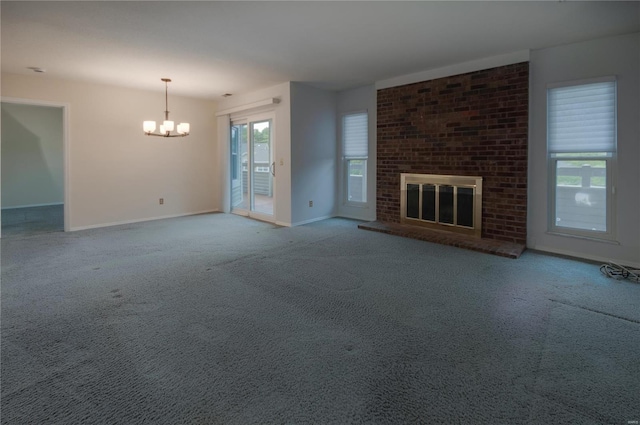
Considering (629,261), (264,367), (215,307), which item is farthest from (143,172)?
(629,261)

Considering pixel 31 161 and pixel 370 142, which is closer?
pixel 370 142

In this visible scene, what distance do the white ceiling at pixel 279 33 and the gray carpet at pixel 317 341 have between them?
2.46 m

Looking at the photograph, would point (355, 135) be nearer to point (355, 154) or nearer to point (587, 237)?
point (355, 154)

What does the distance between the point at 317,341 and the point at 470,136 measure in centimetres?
389

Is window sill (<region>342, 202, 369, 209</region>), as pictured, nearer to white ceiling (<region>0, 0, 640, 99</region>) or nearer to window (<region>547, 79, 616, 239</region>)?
white ceiling (<region>0, 0, 640, 99</region>)

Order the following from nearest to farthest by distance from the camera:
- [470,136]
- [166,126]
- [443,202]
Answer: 1. [470,136]
2. [443,202]
3. [166,126]

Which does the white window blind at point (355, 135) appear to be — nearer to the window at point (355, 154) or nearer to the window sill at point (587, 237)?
the window at point (355, 154)

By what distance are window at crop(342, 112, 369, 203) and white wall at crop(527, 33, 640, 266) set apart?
9.20ft

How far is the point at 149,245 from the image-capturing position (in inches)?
185

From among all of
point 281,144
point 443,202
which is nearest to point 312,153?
point 281,144

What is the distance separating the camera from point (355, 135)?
6.57 m

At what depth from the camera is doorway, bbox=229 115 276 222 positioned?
21.5 ft

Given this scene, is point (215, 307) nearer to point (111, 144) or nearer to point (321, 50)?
point (321, 50)

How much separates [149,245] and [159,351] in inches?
116
